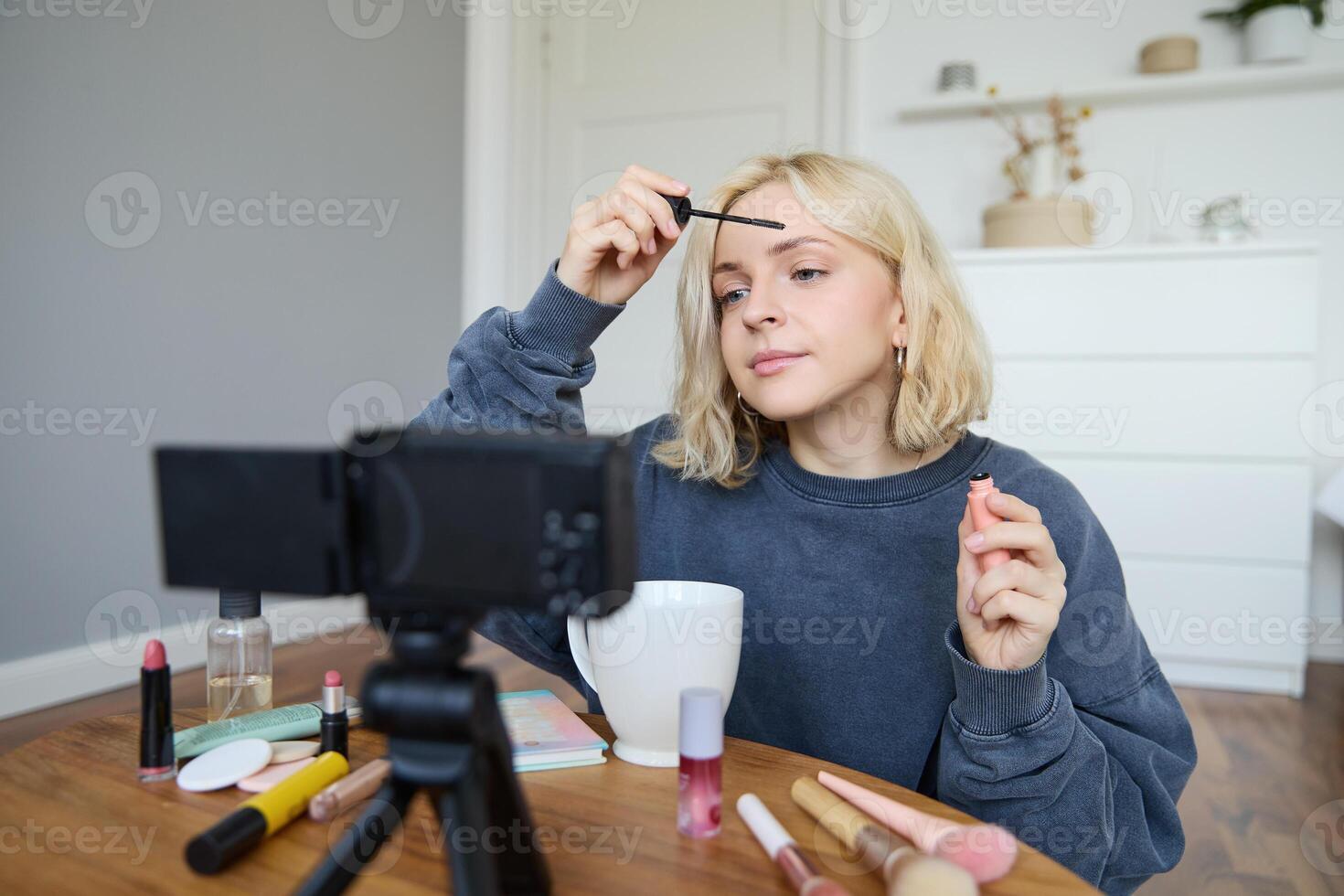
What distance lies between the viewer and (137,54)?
2158 mm

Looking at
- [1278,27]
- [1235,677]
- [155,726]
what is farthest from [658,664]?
[1278,27]

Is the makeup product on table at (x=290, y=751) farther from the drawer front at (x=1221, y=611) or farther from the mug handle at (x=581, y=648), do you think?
the drawer front at (x=1221, y=611)

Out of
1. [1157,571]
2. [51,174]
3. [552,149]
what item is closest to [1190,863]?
[1157,571]

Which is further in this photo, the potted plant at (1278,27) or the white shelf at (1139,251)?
the potted plant at (1278,27)

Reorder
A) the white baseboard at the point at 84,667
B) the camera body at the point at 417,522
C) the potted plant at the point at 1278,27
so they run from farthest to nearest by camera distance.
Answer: the potted plant at the point at 1278,27
the white baseboard at the point at 84,667
the camera body at the point at 417,522

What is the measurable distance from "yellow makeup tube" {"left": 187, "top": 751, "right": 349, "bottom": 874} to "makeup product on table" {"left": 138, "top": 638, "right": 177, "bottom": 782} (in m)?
0.07

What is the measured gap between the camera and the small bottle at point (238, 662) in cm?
81

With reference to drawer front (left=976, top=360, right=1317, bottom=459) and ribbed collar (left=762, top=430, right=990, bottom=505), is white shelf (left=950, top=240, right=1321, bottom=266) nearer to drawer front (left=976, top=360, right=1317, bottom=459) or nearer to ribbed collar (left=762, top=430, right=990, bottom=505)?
drawer front (left=976, top=360, right=1317, bottom=459)

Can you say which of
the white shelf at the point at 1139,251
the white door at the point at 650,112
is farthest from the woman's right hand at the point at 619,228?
the white door at the point at 650,112

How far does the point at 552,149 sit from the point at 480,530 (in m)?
3.56

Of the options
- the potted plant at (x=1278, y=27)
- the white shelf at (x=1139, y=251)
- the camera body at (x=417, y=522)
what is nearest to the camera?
the camera body at (x=417, y=522)

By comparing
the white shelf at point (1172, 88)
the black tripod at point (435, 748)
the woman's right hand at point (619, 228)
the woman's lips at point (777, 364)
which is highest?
the white shelf at point (1172, 88)

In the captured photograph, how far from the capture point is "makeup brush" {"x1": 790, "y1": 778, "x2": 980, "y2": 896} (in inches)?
16.9

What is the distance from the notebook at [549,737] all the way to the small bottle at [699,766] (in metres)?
0.09
